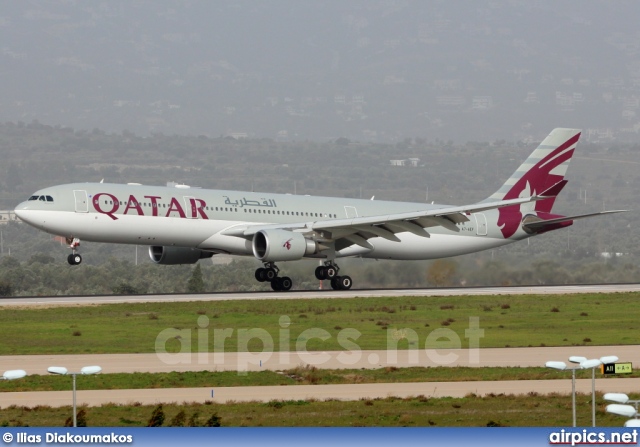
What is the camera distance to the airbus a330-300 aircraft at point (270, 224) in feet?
147

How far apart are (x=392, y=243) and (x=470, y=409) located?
30322 mm

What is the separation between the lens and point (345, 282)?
164 ft

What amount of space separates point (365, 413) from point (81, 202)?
25.8 meters

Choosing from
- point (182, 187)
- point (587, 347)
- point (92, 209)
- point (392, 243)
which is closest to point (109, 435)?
point (587, 347)

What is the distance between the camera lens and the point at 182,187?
1891 inches

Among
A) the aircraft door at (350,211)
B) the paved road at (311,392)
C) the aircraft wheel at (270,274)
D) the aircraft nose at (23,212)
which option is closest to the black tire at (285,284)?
the aircraft wheel at (270,274)

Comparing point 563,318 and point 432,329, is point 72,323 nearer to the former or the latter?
point 432,329

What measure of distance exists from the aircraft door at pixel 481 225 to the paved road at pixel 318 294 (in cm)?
260

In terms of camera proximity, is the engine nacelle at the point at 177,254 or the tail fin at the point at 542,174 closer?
the engine nacelle at the point at 177,254

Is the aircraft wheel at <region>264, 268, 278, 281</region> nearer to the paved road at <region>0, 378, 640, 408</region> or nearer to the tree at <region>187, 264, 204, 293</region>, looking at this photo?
the tree at <region>187, 264, 204, 293</region>

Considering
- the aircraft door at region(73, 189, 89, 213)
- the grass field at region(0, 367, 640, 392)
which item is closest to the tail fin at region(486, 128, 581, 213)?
the aircraft door at region(73, 189, 89, 213)

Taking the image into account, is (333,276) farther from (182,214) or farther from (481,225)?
(481,225)

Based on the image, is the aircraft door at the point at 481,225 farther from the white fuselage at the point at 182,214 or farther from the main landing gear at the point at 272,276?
the main landing gear at the point at 272,276
